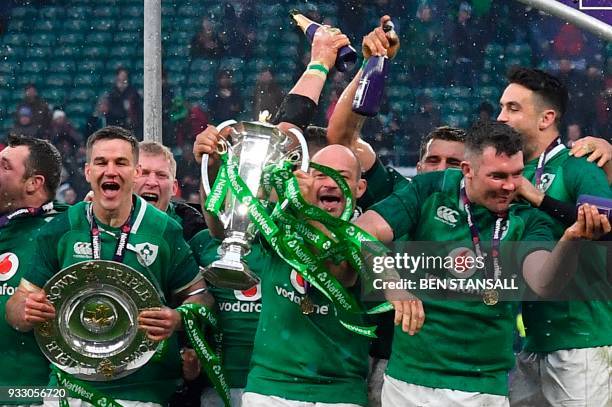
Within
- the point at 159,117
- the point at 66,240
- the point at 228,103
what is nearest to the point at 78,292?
the point at 66,240

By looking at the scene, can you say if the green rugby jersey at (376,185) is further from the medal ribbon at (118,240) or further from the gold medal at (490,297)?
the medal ribbon at (118,240)

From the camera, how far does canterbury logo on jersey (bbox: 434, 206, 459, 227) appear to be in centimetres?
438

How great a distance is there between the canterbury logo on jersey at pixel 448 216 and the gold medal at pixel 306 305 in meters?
0.51

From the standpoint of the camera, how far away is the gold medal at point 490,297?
4.33 m

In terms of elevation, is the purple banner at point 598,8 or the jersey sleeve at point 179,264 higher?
the purple banner at point 598,8

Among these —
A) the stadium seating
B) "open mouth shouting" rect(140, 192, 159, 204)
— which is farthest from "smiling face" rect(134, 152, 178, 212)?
the stadium seating

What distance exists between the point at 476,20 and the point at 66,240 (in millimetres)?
4292

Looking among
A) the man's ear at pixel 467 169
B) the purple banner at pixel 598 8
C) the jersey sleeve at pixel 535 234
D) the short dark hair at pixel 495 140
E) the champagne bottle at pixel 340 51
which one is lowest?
the jersey sleeve at pixel 535 234

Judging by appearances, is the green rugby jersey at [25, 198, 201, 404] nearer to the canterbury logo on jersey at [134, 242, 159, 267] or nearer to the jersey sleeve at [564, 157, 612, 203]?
the canterbury logo on jersey at [134, 242, 159, 267]

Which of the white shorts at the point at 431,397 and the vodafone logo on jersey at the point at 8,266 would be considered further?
the vodafone logo on jersey at the point at 8,266

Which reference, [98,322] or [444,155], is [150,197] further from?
[444,155]

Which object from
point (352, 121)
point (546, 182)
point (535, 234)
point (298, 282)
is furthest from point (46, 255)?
point (546, 182)

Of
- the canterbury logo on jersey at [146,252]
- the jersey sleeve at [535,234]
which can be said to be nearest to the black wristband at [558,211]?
the jersey sleeve at [535,234]

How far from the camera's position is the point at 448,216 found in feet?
14.4
